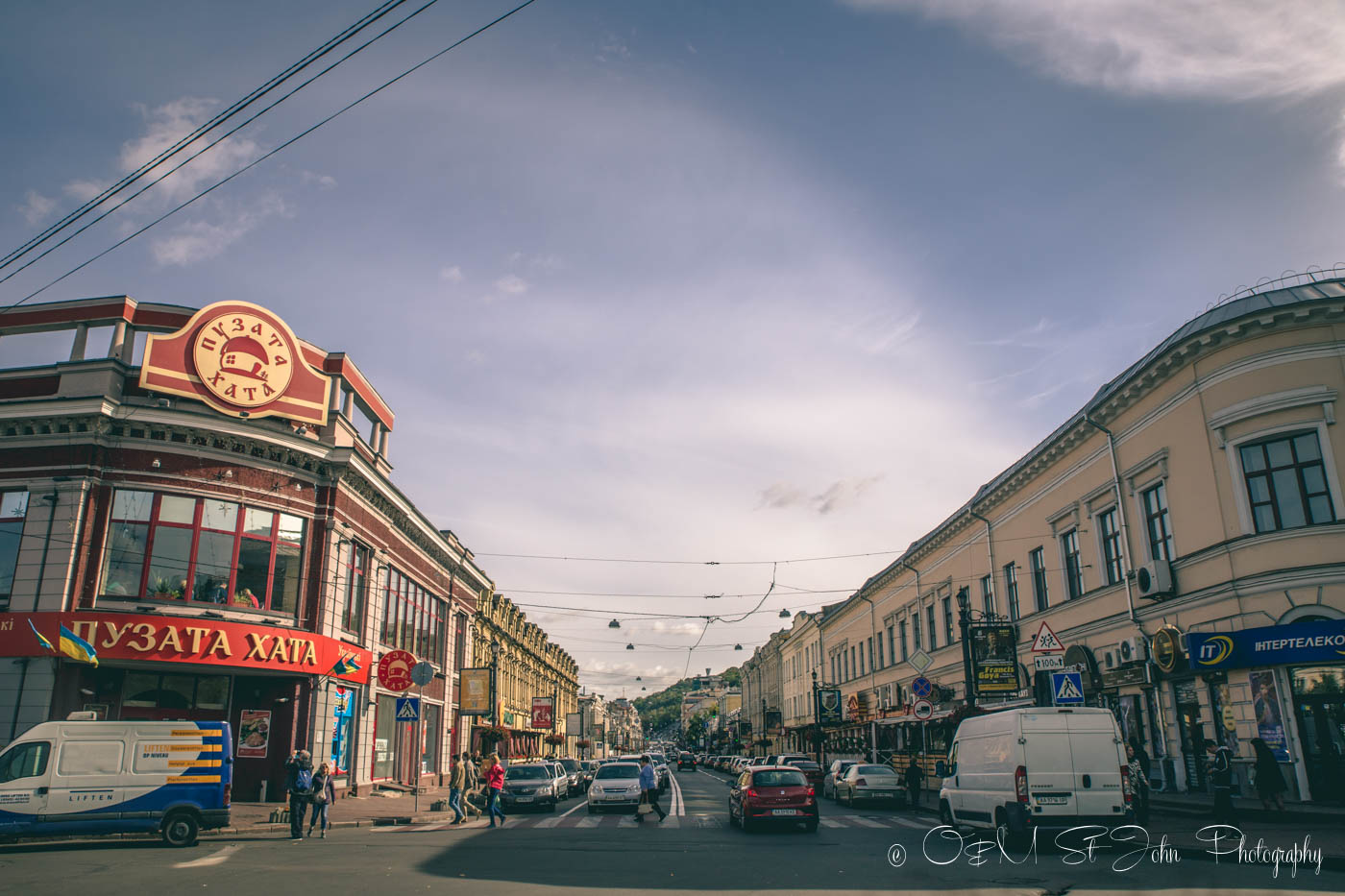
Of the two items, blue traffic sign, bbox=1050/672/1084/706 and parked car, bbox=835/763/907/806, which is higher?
blue traffic sign, bbox=1050/672/1084/706

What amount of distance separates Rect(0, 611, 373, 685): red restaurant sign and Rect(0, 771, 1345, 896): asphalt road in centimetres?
615

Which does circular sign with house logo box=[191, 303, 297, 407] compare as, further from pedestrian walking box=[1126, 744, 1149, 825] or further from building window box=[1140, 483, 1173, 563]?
building window box=[1140, 483, 1173, 563]

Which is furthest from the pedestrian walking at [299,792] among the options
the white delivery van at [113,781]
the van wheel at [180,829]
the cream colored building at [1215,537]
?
the cream colored building at [1215,537]

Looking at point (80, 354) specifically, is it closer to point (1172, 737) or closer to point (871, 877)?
point (871, 877)

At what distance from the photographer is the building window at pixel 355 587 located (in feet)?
94.1

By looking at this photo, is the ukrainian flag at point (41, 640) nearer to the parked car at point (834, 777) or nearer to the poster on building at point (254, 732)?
the poster on building at point (254, 732)

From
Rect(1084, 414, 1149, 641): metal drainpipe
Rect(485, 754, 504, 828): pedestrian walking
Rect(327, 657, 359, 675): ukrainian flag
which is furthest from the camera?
Rect(327, 657, 359, 675): ukrainian flag

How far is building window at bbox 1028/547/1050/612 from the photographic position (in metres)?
31.3

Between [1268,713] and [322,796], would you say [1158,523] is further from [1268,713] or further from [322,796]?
[322,796]

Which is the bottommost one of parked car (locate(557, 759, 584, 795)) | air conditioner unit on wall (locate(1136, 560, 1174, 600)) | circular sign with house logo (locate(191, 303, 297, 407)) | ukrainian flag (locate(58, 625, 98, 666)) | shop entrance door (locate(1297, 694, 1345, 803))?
parked car (locate(557, 759, 584, 795))

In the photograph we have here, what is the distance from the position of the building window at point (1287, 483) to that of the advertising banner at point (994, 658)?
36.8 feet

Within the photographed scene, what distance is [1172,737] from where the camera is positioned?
22516 millimetres

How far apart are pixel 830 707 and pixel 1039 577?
101 feet

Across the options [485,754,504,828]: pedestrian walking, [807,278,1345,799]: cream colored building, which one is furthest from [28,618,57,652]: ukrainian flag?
[807,278,1345,799]: cream colored building
